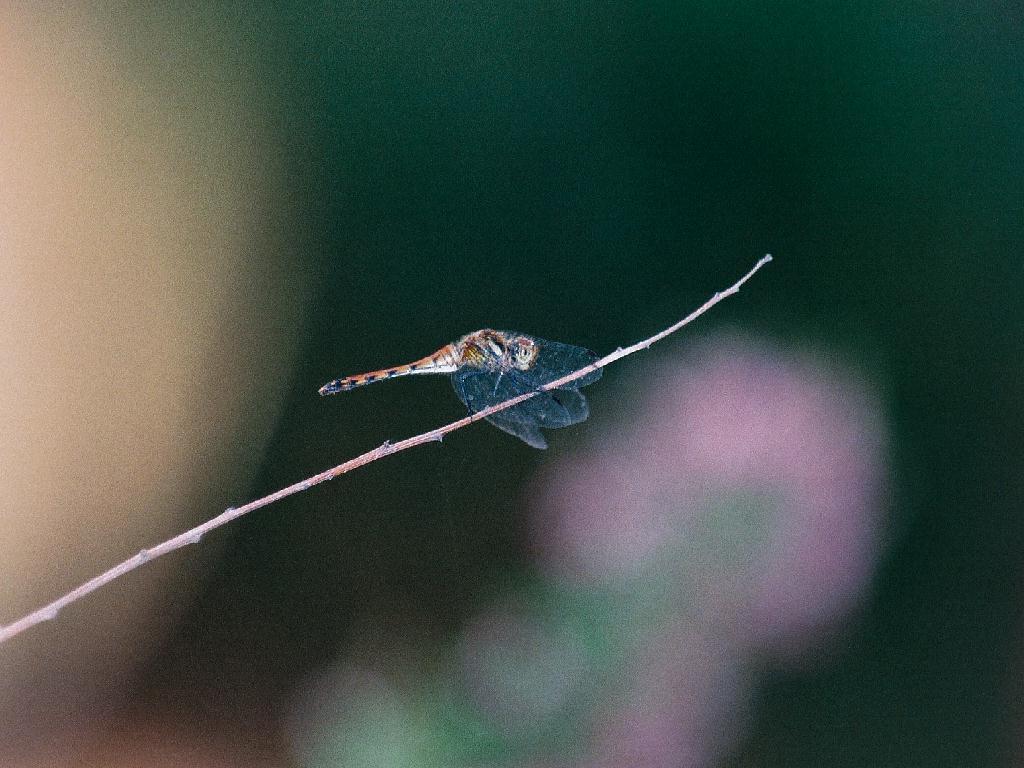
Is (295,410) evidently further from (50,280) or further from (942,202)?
(942,202)

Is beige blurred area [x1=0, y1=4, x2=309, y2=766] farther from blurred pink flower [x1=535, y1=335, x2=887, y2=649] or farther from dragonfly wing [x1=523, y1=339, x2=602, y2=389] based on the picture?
blurred pink flower [x1=535, y1=335, x2=887, y2=649]

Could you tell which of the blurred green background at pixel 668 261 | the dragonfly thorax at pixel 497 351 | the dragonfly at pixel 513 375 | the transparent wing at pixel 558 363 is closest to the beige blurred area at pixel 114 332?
the blurred green background at pixel 668 261

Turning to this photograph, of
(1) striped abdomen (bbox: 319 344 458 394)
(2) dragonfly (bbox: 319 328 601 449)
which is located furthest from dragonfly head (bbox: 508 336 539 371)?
(1) striped abdomen (bbox: 319 344 458 394)

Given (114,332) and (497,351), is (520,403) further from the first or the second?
(114,332)

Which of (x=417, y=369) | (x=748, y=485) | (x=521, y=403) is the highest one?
(x=417, y=369)

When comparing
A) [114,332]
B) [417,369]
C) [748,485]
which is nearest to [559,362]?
[417,369]

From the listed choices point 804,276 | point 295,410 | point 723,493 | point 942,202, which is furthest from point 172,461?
point 942,202
